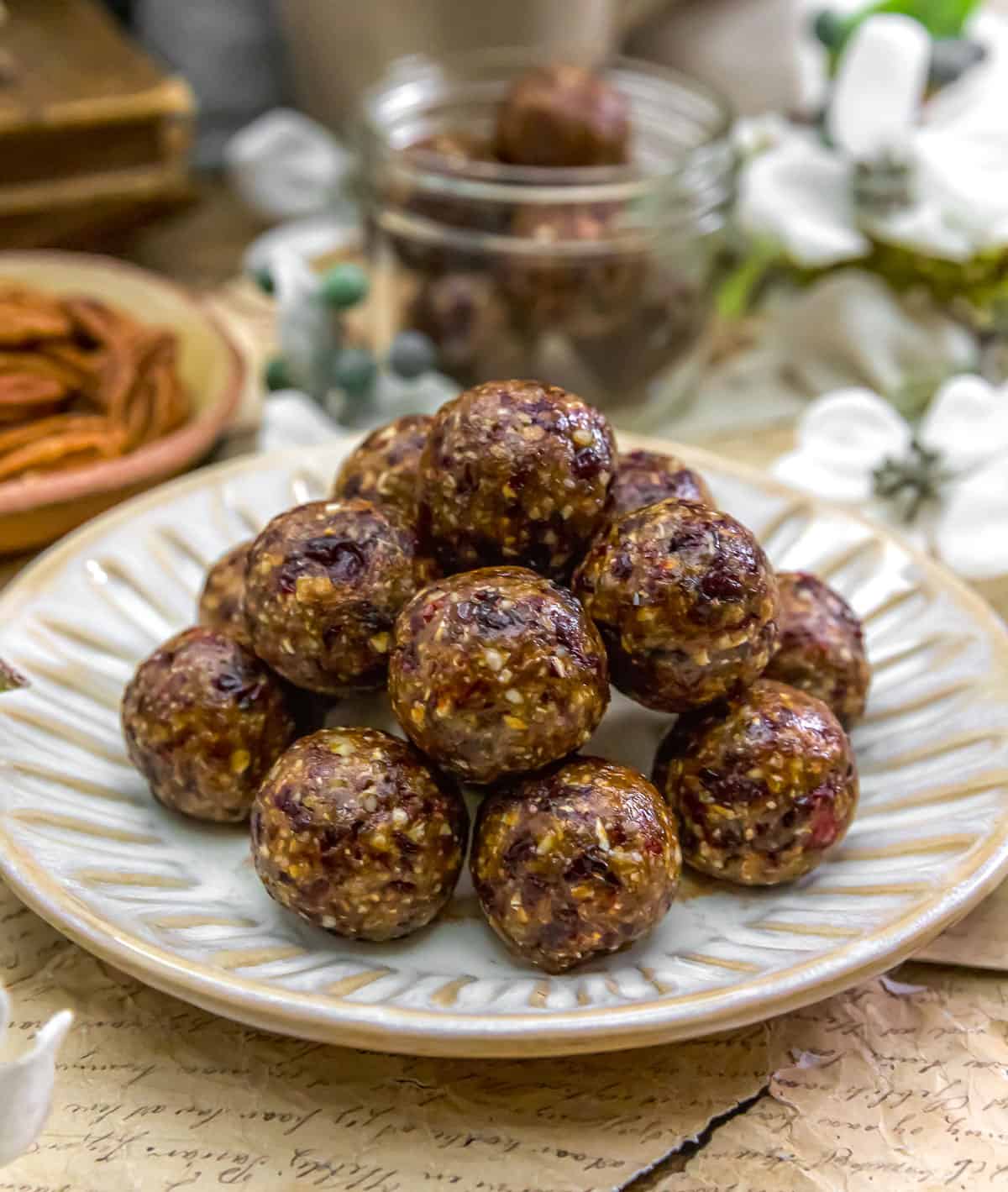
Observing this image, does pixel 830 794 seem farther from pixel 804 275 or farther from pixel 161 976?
pixel 804 275

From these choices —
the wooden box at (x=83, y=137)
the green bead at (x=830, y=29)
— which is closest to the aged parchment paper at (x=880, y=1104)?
the green bead at (x=830, y=29)

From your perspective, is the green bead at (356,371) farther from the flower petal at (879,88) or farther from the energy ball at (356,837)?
the energy ball at (356,837)

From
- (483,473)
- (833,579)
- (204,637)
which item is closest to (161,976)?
(204,637)

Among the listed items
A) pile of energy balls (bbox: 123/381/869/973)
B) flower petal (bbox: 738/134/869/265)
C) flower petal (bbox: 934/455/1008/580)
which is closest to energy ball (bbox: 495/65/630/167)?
flower petal (bbox: 738/134/869/265)

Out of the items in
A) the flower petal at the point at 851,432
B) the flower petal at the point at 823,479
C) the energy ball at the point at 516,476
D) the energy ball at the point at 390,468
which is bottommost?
the flower petal at the point at 823,479

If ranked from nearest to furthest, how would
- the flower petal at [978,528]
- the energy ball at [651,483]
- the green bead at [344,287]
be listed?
1. the energy ball at [651,483]
2. the flower petal at [978,528]
3. the green bead at [344,287]

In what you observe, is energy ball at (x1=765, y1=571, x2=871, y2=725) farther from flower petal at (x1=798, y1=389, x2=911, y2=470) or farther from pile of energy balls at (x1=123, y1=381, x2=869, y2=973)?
flower petal at (x1=798, y1=389, x2=911, y2=470)
